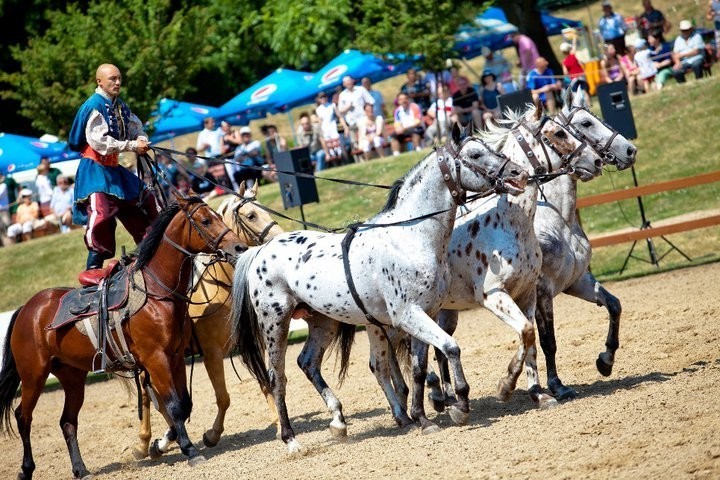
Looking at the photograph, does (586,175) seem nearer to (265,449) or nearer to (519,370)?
(519,370)

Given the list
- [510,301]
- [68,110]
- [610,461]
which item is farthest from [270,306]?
A: [68,110]

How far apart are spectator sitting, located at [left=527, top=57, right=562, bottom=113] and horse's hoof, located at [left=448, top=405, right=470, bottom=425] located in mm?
12348

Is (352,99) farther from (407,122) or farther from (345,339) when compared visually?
(345,339)

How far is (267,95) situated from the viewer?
81.3 ft

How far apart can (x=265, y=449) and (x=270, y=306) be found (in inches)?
49.9

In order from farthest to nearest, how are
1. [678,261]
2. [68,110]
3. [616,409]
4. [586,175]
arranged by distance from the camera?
[68,110], [678,261], [586,175], [616,409]

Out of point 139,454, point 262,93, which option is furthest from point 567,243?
point 262,93

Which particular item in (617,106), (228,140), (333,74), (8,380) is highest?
(333,74)

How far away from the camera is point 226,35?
110 ft

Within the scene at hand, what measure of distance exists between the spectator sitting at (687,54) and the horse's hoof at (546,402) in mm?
14426

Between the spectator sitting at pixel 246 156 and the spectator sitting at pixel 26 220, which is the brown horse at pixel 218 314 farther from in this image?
the spectator sitting at pixel 26 220

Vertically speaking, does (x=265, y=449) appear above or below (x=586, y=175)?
below

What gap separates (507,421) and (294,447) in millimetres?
1761

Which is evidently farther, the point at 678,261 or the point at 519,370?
the point at 678,261
